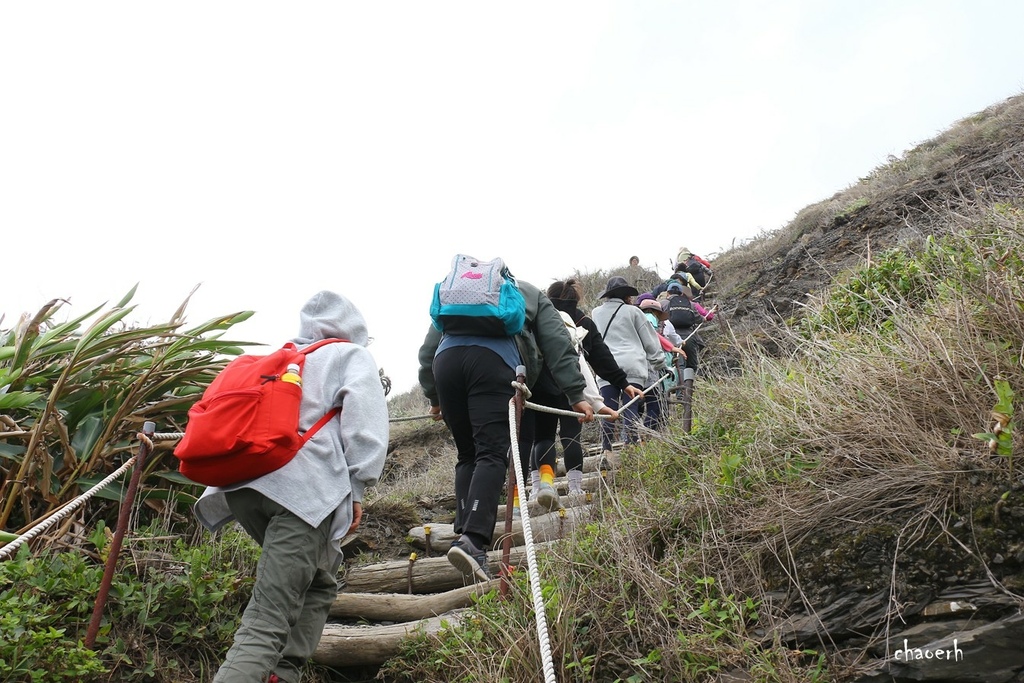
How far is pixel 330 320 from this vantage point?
3734 mm

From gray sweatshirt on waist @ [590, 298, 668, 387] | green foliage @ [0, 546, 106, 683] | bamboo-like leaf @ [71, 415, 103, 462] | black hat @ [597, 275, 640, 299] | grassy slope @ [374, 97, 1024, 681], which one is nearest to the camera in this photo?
grassy slope @ [374, 97, 1024, 681]

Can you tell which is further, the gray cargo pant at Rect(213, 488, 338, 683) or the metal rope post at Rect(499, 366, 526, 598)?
the metal rope post at Rect(499, 366, 526, 598)

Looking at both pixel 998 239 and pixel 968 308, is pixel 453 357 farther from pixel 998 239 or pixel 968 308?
pixel 998 239

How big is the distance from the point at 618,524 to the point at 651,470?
88 cm

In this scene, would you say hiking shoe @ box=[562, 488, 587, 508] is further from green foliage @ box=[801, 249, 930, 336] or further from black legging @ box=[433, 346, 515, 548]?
green foliage @ box=[801, 249, 930, 336]

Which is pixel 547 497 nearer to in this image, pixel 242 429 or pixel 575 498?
pixel 575 498

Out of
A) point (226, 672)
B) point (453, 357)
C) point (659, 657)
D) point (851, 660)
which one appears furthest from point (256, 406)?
point (851, 660)

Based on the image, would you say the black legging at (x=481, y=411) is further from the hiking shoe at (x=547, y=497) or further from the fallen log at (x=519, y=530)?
the hiking shoe at (x=547, y=497)

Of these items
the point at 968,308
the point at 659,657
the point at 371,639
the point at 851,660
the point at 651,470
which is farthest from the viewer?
the point at 651,470

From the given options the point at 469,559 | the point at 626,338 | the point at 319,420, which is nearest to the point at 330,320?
the point at 319,420

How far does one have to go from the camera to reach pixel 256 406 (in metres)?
3.06

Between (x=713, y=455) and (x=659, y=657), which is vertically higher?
(x=713, y=455)

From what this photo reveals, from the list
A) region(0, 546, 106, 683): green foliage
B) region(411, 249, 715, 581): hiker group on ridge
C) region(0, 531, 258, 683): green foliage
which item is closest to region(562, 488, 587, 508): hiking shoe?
region(411, 249, 715, 581): hiker group on ridge

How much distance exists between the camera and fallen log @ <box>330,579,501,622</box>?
4270 mm
